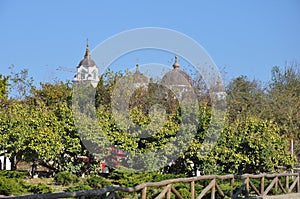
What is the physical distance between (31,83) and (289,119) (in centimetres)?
1686

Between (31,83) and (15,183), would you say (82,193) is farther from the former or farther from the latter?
(31,83)

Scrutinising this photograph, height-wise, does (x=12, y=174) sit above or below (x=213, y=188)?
above

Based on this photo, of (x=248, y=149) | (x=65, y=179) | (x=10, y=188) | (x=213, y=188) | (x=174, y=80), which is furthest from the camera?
(x=174, y=80)

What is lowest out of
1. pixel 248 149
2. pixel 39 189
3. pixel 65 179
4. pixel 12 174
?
pixel 39 189

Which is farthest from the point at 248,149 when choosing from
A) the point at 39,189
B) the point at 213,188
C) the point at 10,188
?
the point at 10,188

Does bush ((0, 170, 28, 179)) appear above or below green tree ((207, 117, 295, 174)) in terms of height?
below

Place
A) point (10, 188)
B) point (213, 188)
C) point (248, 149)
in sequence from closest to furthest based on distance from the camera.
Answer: point (213, 188), point (10, 188), point (248, 149)

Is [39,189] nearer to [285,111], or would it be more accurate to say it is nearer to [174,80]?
[174,80]

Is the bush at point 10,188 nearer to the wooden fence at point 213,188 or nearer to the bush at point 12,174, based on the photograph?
the bush at point 12,174

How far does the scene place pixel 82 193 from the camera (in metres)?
8.19

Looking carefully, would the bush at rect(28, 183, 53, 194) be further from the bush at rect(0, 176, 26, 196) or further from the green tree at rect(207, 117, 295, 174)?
the green tree at rect(207, 117, 295, 174)

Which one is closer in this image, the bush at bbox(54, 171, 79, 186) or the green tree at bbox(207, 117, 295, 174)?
the bush at bbox(54, 171, 79, 186)

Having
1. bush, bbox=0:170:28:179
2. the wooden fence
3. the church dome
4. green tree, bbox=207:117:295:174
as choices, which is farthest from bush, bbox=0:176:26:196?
the church dome

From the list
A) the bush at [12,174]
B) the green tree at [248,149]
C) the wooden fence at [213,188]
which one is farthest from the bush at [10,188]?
the green tree at [248,149]
